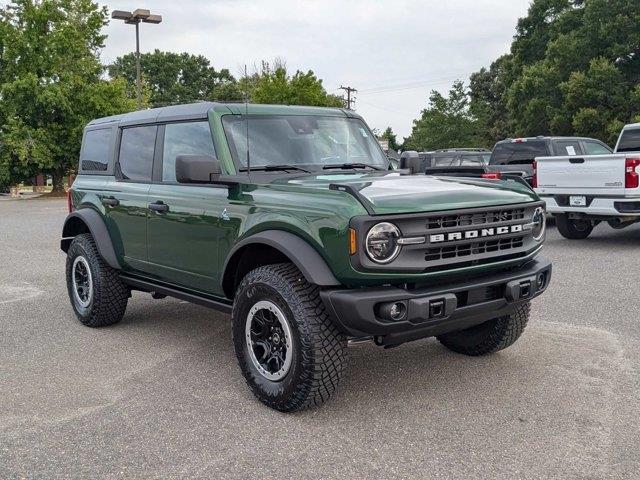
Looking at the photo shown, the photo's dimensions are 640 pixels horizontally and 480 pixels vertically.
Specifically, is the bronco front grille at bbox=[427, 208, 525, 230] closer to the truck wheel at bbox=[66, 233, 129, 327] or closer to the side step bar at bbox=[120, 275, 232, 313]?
the side step bar at bbox=[120, 275, 232, 313]

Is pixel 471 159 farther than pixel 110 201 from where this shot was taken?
Yes

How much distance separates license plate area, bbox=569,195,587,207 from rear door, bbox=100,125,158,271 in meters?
7.51

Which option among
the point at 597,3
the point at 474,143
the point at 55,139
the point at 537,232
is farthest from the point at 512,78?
the point at 537,232

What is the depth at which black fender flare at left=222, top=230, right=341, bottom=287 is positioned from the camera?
375 cm

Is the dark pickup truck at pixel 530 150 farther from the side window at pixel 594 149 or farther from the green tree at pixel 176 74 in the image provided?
the green tree at pixel 176 74

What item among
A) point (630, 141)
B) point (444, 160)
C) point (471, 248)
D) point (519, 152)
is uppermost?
point (630, 141)

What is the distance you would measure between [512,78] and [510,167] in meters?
42.0

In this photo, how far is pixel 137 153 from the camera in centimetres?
577

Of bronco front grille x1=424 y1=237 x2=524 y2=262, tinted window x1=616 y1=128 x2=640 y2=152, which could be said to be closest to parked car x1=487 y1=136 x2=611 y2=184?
tinted window x1=616 y1=128 x2=640 y2=152

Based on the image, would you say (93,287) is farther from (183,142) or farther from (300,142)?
(300,142)

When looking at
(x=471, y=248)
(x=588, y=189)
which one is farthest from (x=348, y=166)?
(x=588, y=189)

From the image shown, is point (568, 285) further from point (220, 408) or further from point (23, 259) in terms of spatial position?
point (23, 259)

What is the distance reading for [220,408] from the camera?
413 centimetres

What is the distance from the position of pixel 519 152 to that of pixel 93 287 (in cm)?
1071
